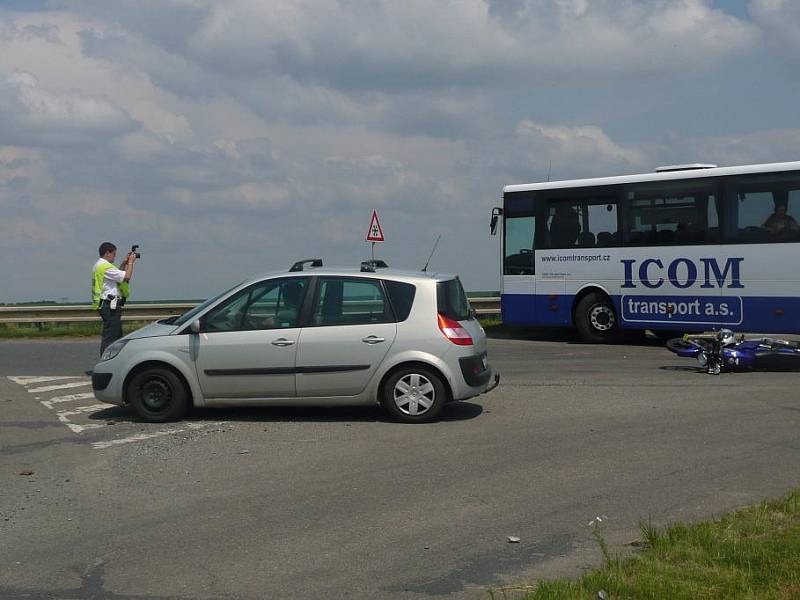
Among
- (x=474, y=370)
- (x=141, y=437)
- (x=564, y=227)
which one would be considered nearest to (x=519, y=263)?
(x=564, y=227)

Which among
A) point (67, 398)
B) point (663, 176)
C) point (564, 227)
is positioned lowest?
point (67, 398)

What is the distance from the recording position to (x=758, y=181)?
716 inches

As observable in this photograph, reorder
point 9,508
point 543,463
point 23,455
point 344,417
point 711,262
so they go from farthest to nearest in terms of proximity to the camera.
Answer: point 711,262
point 344,417
point 23,455
point 543,463
point 9,508

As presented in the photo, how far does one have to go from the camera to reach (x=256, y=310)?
10.9 meters

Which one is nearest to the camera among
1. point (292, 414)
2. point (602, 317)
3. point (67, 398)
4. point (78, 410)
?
point (292, 414)

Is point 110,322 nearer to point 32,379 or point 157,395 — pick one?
point 32,379

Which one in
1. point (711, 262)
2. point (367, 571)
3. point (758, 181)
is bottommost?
point (367, 571)

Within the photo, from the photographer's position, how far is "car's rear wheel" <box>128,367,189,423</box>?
10.9 m

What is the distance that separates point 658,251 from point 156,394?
36.4 feet

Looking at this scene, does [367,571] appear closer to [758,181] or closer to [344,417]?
[344,417]

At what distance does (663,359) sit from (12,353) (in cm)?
1154

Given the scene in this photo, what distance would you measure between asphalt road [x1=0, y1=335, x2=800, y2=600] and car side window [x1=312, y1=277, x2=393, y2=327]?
1058 mm

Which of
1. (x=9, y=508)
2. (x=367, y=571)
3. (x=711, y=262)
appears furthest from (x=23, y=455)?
(x=711, y=262)

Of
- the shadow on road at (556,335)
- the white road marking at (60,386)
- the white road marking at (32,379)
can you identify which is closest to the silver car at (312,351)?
the white road marking at (60,386)
